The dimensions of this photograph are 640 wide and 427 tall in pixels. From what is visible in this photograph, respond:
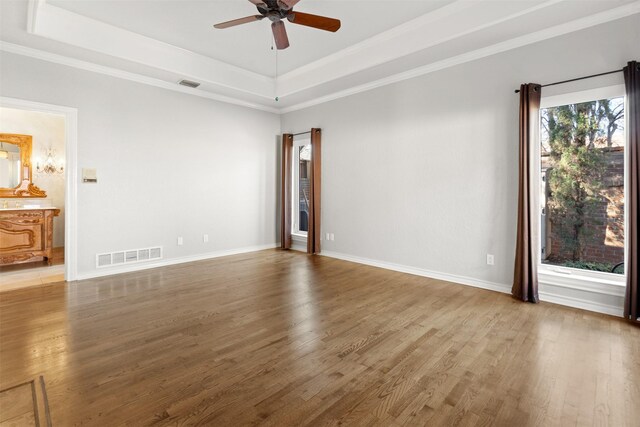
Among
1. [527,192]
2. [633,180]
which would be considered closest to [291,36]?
[527,192]

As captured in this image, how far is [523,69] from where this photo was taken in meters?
3.67

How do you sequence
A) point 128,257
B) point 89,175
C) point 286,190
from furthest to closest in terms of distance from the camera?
point 286,190
point 128,257
point 89,175

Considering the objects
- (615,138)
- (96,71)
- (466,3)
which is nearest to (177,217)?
(96,71)

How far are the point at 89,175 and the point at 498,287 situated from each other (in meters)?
5.60

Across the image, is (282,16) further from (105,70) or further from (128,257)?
(128,257)

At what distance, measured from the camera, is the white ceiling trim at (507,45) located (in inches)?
121

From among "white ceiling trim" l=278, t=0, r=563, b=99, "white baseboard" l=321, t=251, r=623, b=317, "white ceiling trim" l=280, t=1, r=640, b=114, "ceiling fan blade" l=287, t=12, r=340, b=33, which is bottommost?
"white baseboard" l=321, t=251, r=623, b=317

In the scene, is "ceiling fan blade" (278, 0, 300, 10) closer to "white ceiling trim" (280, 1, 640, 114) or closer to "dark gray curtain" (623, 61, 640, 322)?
"white ceiling trim" (280, 1, 640, 114)

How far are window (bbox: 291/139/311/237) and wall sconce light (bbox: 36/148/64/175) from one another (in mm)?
4635

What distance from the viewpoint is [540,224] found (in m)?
3.74

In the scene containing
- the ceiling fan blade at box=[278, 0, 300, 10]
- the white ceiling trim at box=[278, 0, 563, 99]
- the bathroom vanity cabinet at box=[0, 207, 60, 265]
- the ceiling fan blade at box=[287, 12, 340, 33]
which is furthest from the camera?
the bathroom vanity cabinet at box=[0, 207, 60, 265]

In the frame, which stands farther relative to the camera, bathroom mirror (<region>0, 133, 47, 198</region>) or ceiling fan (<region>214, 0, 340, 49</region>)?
bathroom mirror (<region>0, 133, 47, 198</region>)

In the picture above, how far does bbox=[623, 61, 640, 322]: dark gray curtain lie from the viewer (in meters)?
2.92

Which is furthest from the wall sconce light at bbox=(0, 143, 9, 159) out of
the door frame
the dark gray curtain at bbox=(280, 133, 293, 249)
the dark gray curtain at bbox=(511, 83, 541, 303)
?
the dark gray curtain at bbox=(511, 83, 541, 303)
